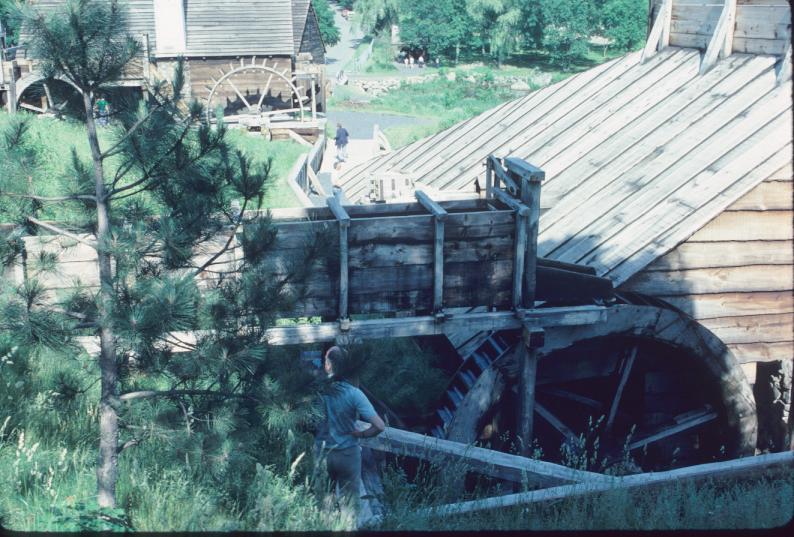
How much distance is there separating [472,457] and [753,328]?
3823 millimetres

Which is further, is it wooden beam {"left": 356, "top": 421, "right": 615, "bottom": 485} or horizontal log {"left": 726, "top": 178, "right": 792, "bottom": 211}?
horizontal log {"left": 726, "top": 178, "right": 792, "bottom": 211}

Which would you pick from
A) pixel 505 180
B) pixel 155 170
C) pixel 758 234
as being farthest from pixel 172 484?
pixel 758 234

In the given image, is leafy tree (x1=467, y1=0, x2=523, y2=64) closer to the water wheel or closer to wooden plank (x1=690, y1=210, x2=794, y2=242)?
the water wheel

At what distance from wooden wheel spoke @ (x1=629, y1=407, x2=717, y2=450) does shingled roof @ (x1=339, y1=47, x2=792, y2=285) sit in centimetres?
187

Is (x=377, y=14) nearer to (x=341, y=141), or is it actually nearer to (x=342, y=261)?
(x=341, y=141)

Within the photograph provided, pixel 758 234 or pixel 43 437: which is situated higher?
pixel 758 234

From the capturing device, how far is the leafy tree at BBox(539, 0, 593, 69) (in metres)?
62.2

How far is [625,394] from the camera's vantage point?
32.8 feet

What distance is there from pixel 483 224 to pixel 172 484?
11.8ft

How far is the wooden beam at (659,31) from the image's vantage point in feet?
45.8

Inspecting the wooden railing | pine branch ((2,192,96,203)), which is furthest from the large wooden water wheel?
the wooden railing

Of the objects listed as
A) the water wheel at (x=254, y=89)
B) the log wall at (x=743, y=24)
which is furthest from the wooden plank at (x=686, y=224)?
the water wheel at (x=254, y=89)

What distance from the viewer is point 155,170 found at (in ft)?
16.7

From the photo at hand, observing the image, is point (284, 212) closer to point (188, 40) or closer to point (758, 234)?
point (758, 234)
